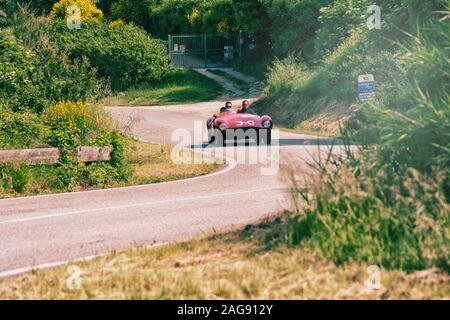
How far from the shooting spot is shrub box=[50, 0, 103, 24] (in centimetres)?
6366

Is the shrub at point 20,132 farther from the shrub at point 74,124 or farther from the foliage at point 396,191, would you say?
the foliage at point 396,191

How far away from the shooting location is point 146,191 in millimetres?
16641

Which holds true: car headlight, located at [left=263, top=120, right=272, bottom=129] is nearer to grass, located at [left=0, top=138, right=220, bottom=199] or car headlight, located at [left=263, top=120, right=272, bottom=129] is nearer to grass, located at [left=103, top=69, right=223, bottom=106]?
grass, located at [left=0, top=138, right=220, bottom=199]

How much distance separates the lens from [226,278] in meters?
7.86

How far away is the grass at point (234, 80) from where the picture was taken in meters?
51.0

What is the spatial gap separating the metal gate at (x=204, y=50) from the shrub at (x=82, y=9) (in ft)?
20.2

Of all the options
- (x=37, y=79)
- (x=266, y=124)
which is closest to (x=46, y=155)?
(x=37, y=79)

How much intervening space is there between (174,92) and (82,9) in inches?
670

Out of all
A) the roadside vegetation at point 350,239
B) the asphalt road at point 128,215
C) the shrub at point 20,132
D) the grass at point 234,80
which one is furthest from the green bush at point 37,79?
the grass at point 234,80

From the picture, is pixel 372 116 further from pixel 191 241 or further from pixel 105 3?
pixel 105 3

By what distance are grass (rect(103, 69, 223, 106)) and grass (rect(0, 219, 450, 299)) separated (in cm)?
3963

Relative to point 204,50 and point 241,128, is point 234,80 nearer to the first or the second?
point 204,50

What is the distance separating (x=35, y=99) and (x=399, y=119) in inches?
627
